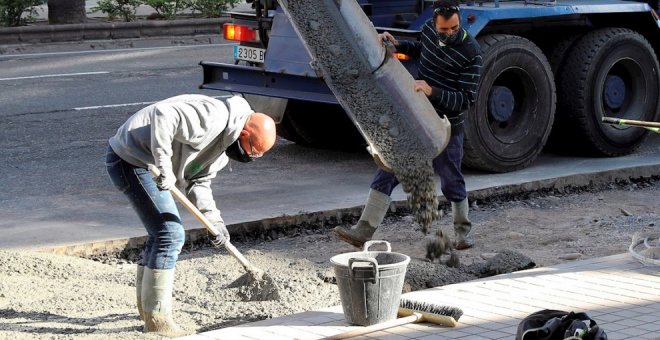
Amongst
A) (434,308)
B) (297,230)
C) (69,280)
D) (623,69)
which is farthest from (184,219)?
(623,69)

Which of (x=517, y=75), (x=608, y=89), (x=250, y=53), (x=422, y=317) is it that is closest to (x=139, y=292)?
(x=422, y=317)

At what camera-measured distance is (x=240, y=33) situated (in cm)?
1036

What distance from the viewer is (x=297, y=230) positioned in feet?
27.5

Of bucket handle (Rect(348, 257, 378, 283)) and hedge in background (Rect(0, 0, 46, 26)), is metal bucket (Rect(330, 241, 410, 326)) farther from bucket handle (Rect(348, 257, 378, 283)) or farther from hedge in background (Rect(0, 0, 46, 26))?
hedge in background (Rect(0, 0, 46, 26))

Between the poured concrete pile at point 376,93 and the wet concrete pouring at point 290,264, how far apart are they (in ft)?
1.82

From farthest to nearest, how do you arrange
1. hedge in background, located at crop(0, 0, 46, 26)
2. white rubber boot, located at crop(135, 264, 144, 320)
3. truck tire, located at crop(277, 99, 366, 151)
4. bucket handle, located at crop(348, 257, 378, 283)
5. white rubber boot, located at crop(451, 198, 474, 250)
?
hedge in background, located at crop(0, 0, 46, 26), truck tire, located at crop(277, 99, 366, 151), white rubber boot, located at crop(451, 198, 474, 250), white rubber boot, located at crop(135, 264, 144, 320), bucket handle, located at crop(348, 257, 378, 283)

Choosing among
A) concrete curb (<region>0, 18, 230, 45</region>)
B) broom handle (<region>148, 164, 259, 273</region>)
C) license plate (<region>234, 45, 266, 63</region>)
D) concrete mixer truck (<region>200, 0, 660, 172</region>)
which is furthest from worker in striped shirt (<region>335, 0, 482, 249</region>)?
concrete curb (<region>0, 18, 230, 45</region>)

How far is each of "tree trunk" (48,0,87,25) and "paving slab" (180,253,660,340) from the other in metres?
14.2

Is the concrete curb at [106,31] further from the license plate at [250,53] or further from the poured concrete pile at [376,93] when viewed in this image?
the poured concrete pile at [376,93]

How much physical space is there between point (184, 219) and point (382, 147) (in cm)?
145

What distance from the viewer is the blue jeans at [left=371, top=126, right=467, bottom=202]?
7.90 m

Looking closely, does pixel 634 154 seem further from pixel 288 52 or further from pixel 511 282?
pixel 511 282

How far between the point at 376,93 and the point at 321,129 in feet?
9.60

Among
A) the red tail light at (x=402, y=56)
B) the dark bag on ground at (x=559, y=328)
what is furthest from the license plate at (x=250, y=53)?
the dark bag on ground at (x=559, y=328)
